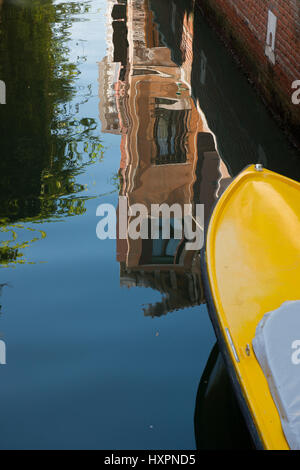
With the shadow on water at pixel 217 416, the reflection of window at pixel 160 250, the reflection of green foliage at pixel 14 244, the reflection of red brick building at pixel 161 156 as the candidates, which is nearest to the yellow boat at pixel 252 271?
the shadow on water at pixel 217 416

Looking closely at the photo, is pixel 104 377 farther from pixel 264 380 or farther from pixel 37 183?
pixel 37 183

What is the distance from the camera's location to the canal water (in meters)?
3.33

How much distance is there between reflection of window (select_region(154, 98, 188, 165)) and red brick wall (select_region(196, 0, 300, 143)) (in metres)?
1.06

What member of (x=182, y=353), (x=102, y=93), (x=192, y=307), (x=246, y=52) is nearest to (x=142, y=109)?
(x=102, y=93)

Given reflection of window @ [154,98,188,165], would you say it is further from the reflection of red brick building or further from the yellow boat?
the yellow boat

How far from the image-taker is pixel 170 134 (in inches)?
266

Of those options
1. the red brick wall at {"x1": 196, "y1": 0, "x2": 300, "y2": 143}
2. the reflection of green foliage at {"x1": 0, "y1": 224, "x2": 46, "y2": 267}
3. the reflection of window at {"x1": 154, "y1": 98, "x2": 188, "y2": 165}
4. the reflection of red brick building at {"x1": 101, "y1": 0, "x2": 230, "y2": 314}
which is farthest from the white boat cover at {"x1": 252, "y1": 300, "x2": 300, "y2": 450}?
the red brick wall at {"x1": 196, "y1": 0, "x2": 300, "y2": 143}

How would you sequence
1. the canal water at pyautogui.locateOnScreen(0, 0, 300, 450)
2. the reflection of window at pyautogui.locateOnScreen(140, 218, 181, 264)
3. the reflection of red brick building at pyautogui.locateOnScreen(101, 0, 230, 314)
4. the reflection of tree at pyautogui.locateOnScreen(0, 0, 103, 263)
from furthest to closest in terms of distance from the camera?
the reflection of tree at pyautogui.locateOnScreen(0, 0, 103, 263)
the reflection of window at pyautogui.locateOnScreen(140, 218, 181, 264)
the reflection of red brick building at pyautogui.locateOnScreen(101, 0, 230, 314)
the canal water at pyautogui.locateOnScreen(0, 0, 300, 450)

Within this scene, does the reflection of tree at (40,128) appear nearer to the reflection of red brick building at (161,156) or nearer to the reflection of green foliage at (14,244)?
the reflection of green foliage at (14,244)

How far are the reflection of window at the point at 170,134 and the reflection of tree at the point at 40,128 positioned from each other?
0.66 metres

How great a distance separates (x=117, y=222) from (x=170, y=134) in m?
1.97

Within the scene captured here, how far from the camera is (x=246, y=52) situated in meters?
8.05

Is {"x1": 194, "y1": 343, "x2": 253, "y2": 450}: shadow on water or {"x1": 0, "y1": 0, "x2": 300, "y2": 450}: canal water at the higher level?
{"x1": 0, "y1": 0, "x2": 300, "y2": 450}: canal water
